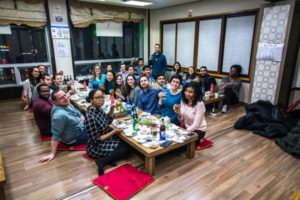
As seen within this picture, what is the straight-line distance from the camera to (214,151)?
2.89 metres

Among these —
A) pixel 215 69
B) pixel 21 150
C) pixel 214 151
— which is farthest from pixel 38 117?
pixel 215 69

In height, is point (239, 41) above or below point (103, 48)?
above

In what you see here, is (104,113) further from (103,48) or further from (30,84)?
(103,48)

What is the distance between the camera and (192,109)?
2738 mm

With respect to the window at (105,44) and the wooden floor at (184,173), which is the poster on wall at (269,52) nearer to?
the wooden floor at (184,173)

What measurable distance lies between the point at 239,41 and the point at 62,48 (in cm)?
458

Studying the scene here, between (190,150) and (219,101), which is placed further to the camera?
(219,101)

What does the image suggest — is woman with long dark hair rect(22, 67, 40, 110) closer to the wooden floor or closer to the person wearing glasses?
the wooden floor

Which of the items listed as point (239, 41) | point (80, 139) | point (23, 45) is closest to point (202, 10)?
point (239, 41)

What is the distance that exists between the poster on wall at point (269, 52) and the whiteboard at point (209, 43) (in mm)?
1358

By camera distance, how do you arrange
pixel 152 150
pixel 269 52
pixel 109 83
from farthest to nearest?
1. pixel 109 83
2. pixel 269 52
3. pixel 152 150

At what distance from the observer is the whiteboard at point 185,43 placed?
232 inches

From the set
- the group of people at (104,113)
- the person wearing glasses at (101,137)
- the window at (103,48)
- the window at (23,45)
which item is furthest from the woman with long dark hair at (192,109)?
the window at (23,45)

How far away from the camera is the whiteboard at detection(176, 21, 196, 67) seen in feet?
19.3
